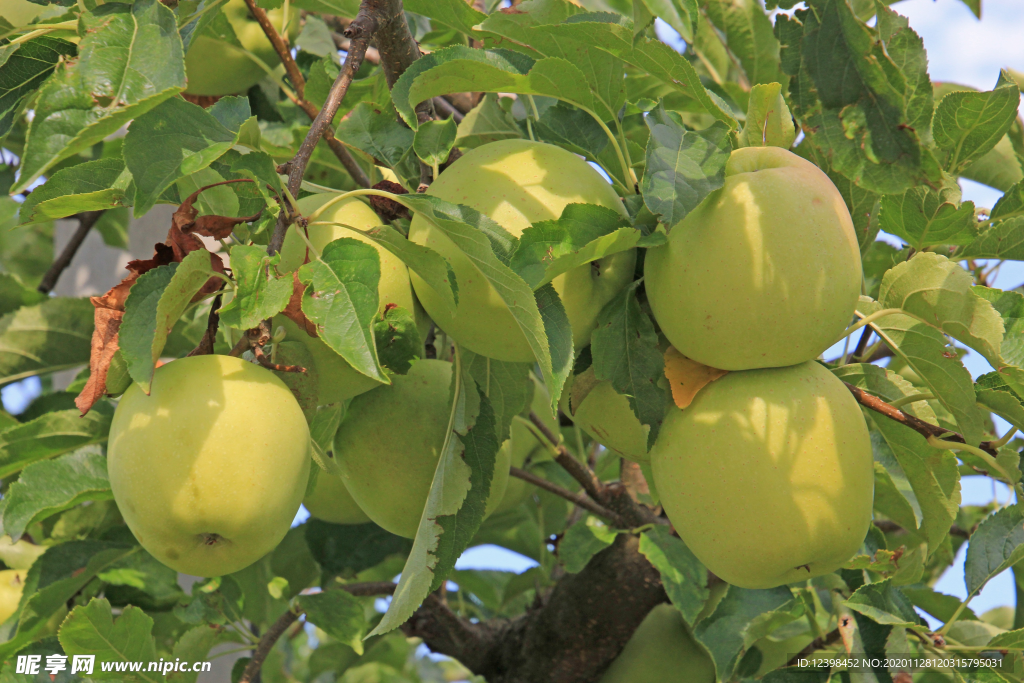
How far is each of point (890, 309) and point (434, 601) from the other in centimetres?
122

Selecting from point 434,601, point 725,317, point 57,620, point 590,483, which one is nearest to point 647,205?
point 725,317

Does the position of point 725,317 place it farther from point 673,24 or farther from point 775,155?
point 673,24

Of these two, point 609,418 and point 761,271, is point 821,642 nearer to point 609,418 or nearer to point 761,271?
point 609,418

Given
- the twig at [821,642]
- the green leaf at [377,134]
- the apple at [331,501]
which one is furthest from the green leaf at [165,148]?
the twig at [821,642]

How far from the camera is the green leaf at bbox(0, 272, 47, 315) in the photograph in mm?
1811

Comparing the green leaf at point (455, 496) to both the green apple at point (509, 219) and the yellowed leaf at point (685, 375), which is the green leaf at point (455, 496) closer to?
the green apple at point (509, 219)

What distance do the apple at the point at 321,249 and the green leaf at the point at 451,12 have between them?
0.93 feet

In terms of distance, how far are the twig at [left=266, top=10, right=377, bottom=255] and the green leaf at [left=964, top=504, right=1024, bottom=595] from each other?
1.38 metres

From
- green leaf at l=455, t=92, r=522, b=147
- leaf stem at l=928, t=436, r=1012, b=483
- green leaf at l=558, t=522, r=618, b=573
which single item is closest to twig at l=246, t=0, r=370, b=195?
green leaf at l=455, t=92, r=522, b=147

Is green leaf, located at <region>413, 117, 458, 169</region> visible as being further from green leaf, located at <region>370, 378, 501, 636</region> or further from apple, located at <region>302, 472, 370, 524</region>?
apple, located at <region>302, 472, 370, 524</region>

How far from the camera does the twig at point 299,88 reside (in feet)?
4.94

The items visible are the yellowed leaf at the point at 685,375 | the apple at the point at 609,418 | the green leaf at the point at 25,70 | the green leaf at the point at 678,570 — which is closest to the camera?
the green leaf at the point at 25,70

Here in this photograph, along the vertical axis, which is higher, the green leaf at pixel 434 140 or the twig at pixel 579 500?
the green leaf at pixel 434 140

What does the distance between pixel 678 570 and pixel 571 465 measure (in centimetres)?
31
